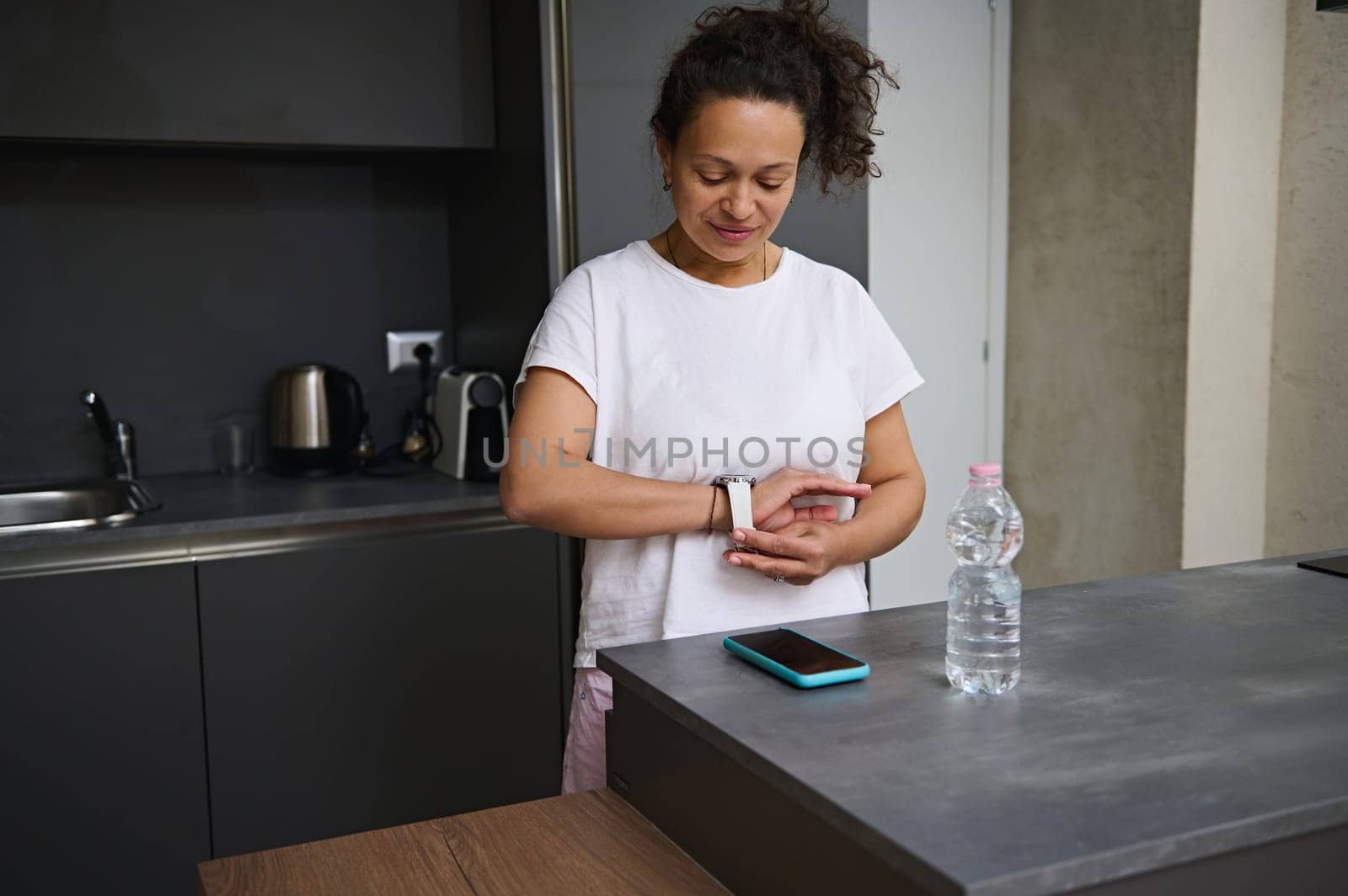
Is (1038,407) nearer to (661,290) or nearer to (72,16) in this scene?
(661,290)

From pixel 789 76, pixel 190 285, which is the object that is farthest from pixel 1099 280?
pixel 190 285

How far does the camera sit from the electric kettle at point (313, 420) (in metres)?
2.68

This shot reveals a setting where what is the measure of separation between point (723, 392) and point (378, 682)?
1160mm

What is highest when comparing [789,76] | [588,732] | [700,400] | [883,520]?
[789,76]

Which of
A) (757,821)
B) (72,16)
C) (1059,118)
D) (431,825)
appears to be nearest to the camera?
(757,821)

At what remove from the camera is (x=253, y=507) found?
7.65 feet

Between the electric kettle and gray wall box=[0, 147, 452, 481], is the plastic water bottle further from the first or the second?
gray wall box=[0, 147, 452, 481]

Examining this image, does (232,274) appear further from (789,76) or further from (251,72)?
(789,76)

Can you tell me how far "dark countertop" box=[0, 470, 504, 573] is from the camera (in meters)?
2.12

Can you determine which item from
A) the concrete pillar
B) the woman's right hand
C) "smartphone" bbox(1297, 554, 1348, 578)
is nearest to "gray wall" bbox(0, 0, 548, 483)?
the woman's right hand

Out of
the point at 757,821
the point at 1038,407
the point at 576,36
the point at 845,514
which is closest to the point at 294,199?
the point at 576,36

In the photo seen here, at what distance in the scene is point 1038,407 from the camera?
3301 millimetres

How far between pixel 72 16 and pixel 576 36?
3.08 feet

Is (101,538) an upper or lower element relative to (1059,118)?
lower
